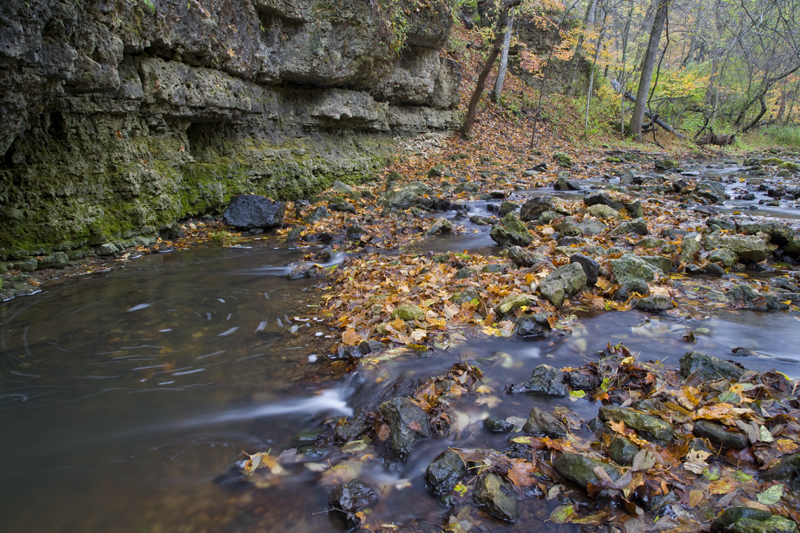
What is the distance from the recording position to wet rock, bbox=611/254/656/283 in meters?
5.00

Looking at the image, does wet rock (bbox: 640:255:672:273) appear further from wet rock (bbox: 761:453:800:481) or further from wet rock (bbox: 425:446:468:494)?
wet rock (bbox: 425:446:468:494)

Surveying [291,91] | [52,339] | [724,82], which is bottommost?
[52,339]

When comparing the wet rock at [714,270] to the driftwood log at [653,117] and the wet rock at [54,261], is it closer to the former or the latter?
the wet rock at [54,261]

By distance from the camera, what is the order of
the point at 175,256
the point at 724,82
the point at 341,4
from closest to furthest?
the point at 175,256, the point at 341,4, the point at 724,82

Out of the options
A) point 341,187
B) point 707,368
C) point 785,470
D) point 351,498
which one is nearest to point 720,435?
point 785,470

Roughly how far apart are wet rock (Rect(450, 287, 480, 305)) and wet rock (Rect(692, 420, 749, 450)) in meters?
2.45

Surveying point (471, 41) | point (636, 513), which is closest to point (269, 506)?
point (636, 513)

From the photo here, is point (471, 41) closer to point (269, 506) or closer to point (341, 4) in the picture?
point (341, 4)

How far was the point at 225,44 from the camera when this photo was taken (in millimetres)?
8984

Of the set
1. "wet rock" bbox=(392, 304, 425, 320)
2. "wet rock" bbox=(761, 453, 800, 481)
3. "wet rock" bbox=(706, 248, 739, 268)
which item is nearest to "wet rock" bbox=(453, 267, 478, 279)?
"wet rock" bbox=(392, 304, 425, 320)

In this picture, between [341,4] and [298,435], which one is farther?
[341,4]

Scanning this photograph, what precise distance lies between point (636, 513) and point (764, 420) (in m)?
1.13

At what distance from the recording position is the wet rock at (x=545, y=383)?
10.5 ft

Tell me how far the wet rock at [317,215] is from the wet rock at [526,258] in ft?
16.6
